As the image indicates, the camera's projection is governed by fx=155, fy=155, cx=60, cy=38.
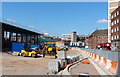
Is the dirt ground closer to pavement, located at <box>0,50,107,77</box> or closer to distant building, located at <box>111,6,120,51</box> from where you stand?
pavement, located at <box>0,50,107,77</box>

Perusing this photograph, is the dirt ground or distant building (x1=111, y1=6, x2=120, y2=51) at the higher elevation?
distant building (x1=111, y1=6, x2=120, y2=51)

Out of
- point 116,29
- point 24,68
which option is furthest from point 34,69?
point 116,29

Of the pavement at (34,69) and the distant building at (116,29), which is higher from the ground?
the distant building at (116,29)

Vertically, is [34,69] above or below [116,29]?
below

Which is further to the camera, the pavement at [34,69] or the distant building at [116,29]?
the distant building at [116,29]

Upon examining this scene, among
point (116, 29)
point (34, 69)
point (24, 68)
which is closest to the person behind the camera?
point (34, 69)

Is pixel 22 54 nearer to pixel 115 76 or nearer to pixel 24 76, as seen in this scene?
pixel 24 76

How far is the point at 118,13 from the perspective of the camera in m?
60.4

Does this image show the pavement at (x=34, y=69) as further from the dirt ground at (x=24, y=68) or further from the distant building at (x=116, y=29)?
the distant building at (x=116, y=29)

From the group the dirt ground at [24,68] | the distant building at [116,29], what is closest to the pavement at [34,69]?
the dirt ground at [24,68]

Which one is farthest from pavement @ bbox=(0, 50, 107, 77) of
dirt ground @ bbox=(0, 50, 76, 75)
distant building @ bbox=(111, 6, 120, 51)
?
distant building @ bbox=(111, 6, 120, 51)

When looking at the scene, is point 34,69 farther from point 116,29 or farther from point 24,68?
point 116,29

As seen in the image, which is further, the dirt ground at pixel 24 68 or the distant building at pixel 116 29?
the distant building at pixel 116 29

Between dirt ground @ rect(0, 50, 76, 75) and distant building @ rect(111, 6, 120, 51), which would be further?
distant building @ rect(111, 6, 120, 51)
